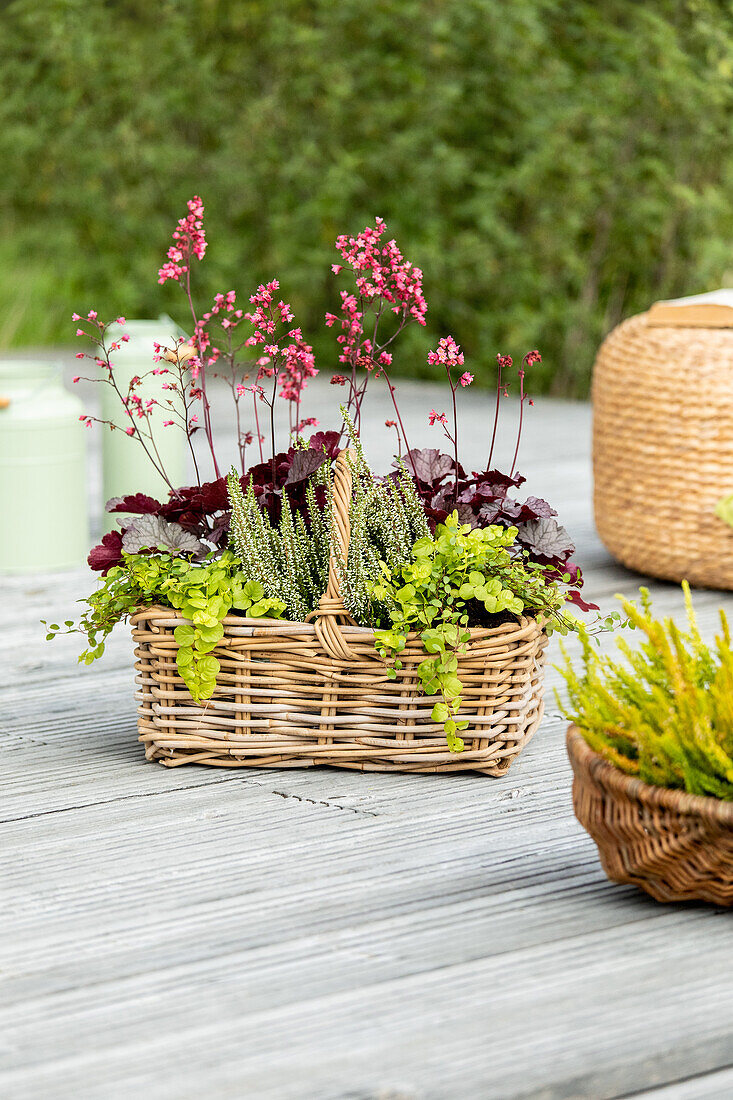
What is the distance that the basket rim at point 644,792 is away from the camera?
1.27m

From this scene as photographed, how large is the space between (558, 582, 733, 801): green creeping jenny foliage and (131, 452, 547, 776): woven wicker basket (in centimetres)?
29

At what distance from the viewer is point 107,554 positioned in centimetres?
185

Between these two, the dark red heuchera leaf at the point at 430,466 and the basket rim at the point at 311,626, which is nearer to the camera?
the basket rim at the point at 311,626

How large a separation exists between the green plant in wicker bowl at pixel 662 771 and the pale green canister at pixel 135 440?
1.95 metres

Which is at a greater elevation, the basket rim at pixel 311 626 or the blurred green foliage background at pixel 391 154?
the blurred green foliage background at pixel 391 154

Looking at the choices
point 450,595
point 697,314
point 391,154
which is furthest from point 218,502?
point 391,154

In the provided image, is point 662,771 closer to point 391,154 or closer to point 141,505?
point 141,505

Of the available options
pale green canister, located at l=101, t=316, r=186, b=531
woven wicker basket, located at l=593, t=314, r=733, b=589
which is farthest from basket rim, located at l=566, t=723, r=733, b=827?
pale green canister, located at l=101, t=316, r=186, b=531

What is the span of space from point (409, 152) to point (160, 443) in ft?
9.18

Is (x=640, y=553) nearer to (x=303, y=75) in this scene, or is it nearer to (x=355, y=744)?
(x=355, y=744)

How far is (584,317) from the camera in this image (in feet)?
17.8

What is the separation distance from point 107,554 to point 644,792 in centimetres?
83

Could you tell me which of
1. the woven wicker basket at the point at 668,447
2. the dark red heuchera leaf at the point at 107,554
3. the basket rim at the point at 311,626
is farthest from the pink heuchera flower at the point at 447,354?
the woven wicker basket at the point at 668,447

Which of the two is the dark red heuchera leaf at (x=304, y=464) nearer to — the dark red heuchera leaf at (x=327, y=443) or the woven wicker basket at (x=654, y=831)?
the dark red heuchera leaf at (x=327, y=443)
